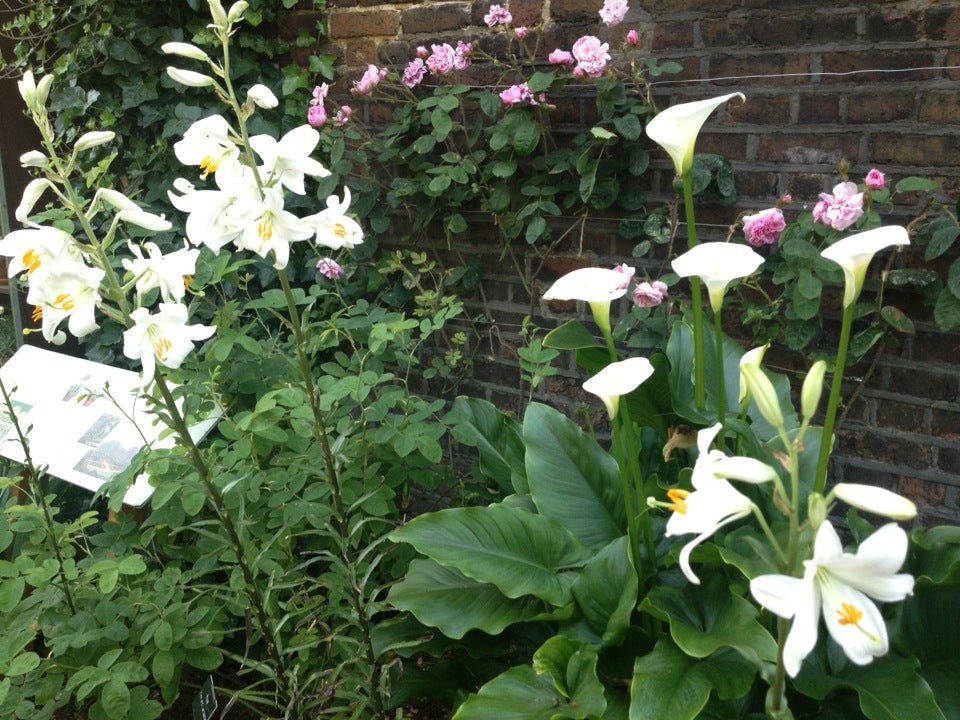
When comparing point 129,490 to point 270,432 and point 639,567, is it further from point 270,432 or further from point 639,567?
point 639,567

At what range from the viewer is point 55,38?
300 cm

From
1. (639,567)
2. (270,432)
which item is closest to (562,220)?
(270,432)

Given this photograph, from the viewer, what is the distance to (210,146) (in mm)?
1237

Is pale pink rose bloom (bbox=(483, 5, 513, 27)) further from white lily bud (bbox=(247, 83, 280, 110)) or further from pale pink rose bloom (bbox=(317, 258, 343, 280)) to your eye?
white lily bud (bbox=(247, 83, 280, 110))

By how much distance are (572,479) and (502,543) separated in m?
0.21

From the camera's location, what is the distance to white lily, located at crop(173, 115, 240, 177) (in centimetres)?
122

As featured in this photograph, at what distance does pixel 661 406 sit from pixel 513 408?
36.9 inches

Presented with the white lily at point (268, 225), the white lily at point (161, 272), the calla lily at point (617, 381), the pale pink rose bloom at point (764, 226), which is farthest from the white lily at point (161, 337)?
the pale pink rose bloom at point (764, 226)

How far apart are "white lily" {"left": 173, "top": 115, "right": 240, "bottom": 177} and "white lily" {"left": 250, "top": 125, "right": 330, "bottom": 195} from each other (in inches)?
1.5

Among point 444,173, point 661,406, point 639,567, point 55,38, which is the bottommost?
point 639,567

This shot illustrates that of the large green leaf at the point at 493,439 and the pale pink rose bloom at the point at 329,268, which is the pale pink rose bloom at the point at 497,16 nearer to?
the pale pink rose bloom at the point at 329,268

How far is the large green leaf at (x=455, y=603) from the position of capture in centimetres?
148

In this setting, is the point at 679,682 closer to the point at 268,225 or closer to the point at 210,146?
the point at 268,225

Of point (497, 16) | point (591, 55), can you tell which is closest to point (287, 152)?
point (591, 55)
